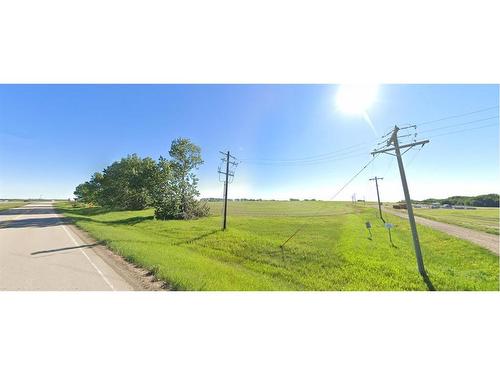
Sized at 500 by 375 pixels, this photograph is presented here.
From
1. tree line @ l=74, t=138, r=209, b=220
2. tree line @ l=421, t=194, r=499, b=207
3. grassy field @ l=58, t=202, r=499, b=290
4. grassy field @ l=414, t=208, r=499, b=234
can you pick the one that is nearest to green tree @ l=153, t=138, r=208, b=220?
tree line @ l=74, t=138, r=209, b=220

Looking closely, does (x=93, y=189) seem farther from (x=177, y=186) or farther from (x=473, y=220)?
(x=473, y=220)

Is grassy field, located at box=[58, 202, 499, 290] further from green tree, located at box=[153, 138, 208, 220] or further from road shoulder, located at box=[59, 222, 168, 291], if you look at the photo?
green tree, located at box=[153, 138, 208, 220]

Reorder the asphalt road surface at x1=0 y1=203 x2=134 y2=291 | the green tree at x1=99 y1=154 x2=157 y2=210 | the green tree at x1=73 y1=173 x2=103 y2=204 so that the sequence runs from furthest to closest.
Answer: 1. the green tree at x1=73 y1=173 x2=103 y2=204
2. the green tree at x1=99 y1=154 x2=157 y2=210
3. the asphalt road surface at x1=0 y1=203 x2=134 y2=291

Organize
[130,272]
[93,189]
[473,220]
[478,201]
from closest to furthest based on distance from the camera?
[130,272] → [473,220] → [93,189] → [478,201]

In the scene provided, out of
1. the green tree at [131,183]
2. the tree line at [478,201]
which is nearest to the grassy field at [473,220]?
the green tree at [131,183]

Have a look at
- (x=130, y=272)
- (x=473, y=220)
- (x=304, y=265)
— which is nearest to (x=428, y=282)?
(x=304, y=265)

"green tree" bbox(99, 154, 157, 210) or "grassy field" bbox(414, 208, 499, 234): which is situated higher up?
"green tree" bbox(99, 154, 157, 210)

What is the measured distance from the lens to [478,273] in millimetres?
9414

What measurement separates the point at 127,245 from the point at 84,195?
42593mm

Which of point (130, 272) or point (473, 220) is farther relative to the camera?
point (473, 220)

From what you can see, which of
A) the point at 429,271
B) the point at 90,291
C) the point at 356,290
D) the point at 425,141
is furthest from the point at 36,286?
the point at 425,141

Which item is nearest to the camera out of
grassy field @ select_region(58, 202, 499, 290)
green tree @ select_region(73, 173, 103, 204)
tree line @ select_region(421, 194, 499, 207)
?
grassy field @ select_region(58, 202, 499, 290)

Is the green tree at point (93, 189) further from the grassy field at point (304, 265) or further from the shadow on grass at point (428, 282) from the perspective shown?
the shadow on grass at point (428, 282)

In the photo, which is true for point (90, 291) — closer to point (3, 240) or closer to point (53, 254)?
point (53, 254)
